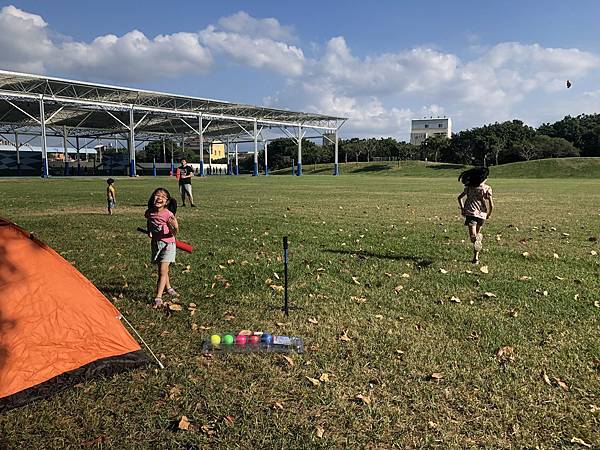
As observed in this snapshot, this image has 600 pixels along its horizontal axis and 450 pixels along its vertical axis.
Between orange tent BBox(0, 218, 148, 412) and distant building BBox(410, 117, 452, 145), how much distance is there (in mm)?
190175

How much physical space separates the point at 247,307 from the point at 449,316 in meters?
2.30

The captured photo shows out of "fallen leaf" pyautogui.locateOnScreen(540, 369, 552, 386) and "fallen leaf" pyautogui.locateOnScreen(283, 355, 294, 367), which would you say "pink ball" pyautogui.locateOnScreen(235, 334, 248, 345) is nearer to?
"fallen leaf" pyautogui.locateOnScreen(283, 355, 294, 367)

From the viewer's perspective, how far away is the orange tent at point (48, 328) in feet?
13.2

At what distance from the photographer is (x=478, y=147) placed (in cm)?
8656

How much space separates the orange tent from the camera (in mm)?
4023

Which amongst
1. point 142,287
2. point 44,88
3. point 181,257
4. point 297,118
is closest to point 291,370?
point 142,287

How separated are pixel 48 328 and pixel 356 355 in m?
2.67

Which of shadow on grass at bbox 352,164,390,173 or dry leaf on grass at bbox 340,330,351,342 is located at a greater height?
shadow on grass at bbox 352,164,390,173

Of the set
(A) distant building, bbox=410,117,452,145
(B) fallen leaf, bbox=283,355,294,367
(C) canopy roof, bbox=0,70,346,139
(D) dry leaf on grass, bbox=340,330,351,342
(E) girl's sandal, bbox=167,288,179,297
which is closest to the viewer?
(B) fallen leaf, bbox=283,355,294,367

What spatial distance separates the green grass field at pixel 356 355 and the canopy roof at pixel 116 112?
134 ft

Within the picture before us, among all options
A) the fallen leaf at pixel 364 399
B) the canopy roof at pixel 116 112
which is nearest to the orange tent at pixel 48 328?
the fallen leaf at pixel 364 399

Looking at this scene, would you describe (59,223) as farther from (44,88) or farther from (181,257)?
(44,88)

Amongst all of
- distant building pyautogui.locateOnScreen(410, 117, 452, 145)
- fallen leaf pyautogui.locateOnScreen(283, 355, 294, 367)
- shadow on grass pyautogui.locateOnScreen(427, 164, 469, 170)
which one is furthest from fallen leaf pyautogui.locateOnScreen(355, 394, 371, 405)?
distant building pyautogui.locateOnScreen(410, 117, 452, 145)

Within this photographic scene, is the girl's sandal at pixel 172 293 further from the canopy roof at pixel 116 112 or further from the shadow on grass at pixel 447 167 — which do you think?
the shadow on grass at pixel 447 167
